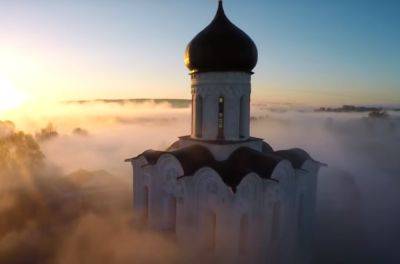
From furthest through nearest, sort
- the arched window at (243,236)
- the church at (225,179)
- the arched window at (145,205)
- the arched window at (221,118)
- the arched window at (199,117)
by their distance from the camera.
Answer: the arched window at (145,205), the arched window at (199,117), the arched window at (221,118), the arched window at (243,236), the church at (225,179)

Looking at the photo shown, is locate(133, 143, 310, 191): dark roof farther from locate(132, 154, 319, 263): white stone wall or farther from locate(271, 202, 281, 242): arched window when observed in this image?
locate(271, 202, 281, 242): arched window

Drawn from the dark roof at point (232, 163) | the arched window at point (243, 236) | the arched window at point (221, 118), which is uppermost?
the arched window at point (221, 118)

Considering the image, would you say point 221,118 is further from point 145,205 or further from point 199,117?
point 145,205

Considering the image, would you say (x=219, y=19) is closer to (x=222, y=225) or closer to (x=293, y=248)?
(x=222, y=225)

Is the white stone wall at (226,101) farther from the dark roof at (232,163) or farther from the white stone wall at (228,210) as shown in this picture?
the white stone wall at (228,210)

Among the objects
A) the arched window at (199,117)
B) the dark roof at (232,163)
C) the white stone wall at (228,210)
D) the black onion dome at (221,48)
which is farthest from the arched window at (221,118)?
the white stone wall at (228,210)

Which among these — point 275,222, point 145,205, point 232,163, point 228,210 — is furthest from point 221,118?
point 145,205

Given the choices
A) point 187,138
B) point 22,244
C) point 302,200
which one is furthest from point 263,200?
point 22,244
